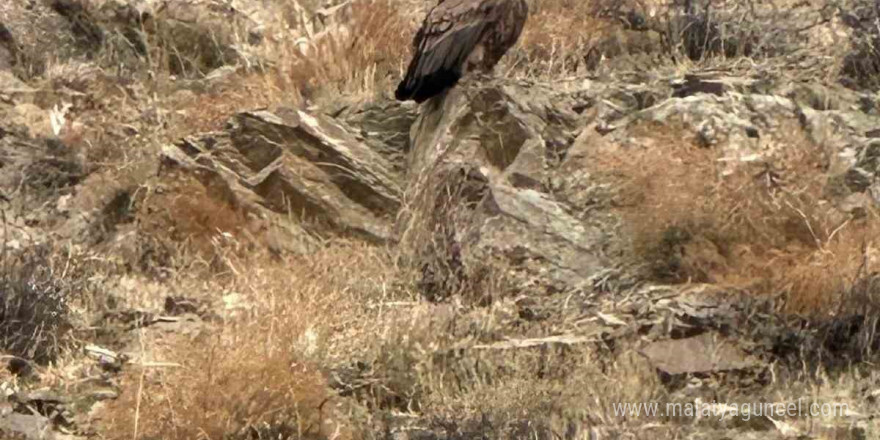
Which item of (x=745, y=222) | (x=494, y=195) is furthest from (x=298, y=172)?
(x=745, y=222)

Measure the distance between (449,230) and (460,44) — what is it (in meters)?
1.25

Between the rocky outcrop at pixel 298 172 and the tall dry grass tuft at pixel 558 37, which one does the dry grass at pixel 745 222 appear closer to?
the rocky outcrop at pixel 298 172

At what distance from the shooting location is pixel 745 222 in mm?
7148

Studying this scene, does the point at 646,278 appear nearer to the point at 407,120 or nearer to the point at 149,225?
the point at 407,120

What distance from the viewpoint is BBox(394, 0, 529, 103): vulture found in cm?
828

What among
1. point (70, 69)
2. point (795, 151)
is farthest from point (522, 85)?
point (70, 69)

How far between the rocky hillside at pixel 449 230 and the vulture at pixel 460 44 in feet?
0.49

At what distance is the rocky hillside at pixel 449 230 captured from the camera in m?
5.85

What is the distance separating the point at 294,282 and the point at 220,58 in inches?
159

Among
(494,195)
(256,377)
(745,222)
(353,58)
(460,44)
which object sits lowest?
(353,58)

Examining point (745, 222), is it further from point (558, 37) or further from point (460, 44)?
point (558, 37)

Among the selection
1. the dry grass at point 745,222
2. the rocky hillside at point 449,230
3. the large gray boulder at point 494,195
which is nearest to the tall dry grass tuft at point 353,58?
the rocky hillside at point 449,230

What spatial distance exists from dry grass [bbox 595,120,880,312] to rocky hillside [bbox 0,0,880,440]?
15mm


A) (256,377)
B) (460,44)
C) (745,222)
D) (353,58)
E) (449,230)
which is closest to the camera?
(256,377)
